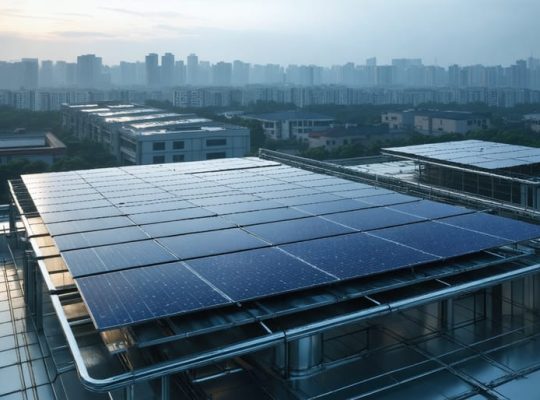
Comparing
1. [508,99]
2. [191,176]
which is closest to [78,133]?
[191,176]

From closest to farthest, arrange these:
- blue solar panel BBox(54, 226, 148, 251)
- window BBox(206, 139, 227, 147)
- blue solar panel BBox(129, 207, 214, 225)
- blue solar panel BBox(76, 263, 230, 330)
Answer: blue solar panel BBox(76, 263, 230, 330)
blue solar panel BBox(54, 226, 148, 251)
blue solar panel BBox(129, 207, 214, 225)
window BBox(206, 139, 227, 147)

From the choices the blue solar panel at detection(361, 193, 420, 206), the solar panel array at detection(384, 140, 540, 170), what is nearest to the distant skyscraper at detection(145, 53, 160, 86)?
the solar panel array at detection(384, 140, 540, 170)

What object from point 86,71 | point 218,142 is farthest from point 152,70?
point 218,142

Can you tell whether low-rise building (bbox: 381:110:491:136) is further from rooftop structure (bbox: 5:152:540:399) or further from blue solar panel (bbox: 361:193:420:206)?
rooftop structure (bbox: 5:152:540:399)

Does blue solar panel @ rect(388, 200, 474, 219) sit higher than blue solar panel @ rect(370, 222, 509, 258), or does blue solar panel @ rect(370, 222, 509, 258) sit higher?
blue solar panel @ rect(388, 200, 474, 219)

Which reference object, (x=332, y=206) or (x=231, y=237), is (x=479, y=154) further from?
(x=231, y=237)

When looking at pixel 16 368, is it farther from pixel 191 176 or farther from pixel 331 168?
pixel 331 168
